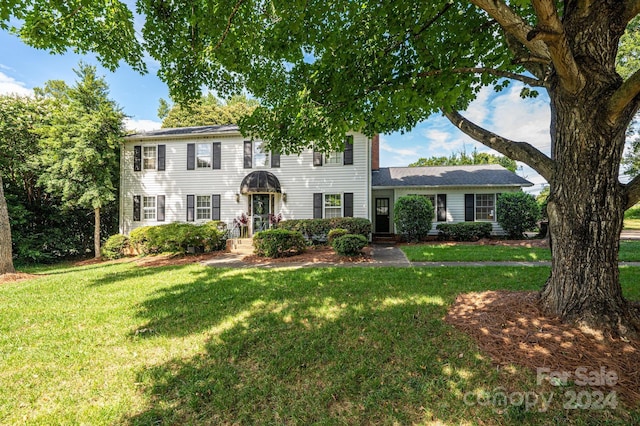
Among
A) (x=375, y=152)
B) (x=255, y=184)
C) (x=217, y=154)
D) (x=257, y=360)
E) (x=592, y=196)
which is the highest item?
(x=375, y=152)

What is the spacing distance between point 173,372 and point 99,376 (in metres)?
0.81

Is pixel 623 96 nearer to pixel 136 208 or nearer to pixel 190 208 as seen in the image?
pixel 190 208

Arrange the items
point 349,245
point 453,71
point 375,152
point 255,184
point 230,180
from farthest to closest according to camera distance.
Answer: point 375,152 → point 230,180 → point 255,184 → point 349,245 → point 453,71

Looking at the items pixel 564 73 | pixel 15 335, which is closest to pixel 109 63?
pixel 15 335

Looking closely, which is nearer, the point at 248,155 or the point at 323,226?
the point at 323,226

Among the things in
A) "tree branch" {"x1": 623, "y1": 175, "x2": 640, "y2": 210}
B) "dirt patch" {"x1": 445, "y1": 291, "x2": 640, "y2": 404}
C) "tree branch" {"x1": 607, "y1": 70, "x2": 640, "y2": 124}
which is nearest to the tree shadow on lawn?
"dirt patch" {"x1": 445, "y1": 291, "x2": 640, "y2": 404}

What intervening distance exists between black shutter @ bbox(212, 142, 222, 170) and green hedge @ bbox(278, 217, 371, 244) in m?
4.93

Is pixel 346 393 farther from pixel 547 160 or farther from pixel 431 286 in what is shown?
pixel 547 160

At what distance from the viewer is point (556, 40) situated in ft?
7.68

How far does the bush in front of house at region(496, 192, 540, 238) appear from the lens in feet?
40.1

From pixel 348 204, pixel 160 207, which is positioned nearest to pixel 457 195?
pixel 348 204

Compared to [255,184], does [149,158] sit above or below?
above

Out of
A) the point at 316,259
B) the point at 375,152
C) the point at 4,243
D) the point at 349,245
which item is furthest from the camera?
the point at 375,152

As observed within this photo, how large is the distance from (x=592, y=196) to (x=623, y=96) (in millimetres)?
1056
